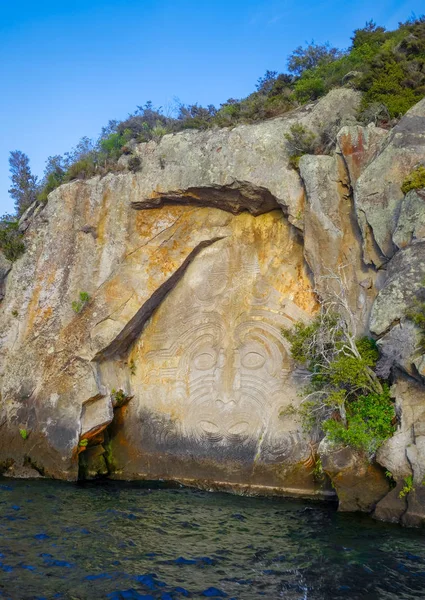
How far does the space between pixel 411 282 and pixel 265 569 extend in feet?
20.9

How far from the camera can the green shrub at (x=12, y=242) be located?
60.5 feet

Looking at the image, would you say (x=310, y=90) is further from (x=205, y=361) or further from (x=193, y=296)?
(x=205, y=361)

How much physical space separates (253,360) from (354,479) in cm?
476

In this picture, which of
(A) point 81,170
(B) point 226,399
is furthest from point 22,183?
(B) point 226,399

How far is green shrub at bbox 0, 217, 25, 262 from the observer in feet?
60.5

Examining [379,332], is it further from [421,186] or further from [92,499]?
[92,499]

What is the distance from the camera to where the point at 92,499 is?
1379 cm

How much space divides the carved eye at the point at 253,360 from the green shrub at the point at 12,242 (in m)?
7.85

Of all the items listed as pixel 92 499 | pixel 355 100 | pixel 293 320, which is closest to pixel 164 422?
pixel 92 499

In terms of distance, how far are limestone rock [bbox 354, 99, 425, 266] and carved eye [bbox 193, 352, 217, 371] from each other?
5.21m

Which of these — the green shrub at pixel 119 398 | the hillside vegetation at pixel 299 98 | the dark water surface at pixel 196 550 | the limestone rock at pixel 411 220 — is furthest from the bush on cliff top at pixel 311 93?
the dark water surface at pixel 196 550

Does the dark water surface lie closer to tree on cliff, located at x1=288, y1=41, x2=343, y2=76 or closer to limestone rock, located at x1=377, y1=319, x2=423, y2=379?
limestone rock, located at x1=377, y1=319, x2=423, y2=379

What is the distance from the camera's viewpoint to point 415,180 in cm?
1315

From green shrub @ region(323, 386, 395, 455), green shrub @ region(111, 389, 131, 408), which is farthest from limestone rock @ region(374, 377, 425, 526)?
green shrub @ region(111, 389, 131, 408)
